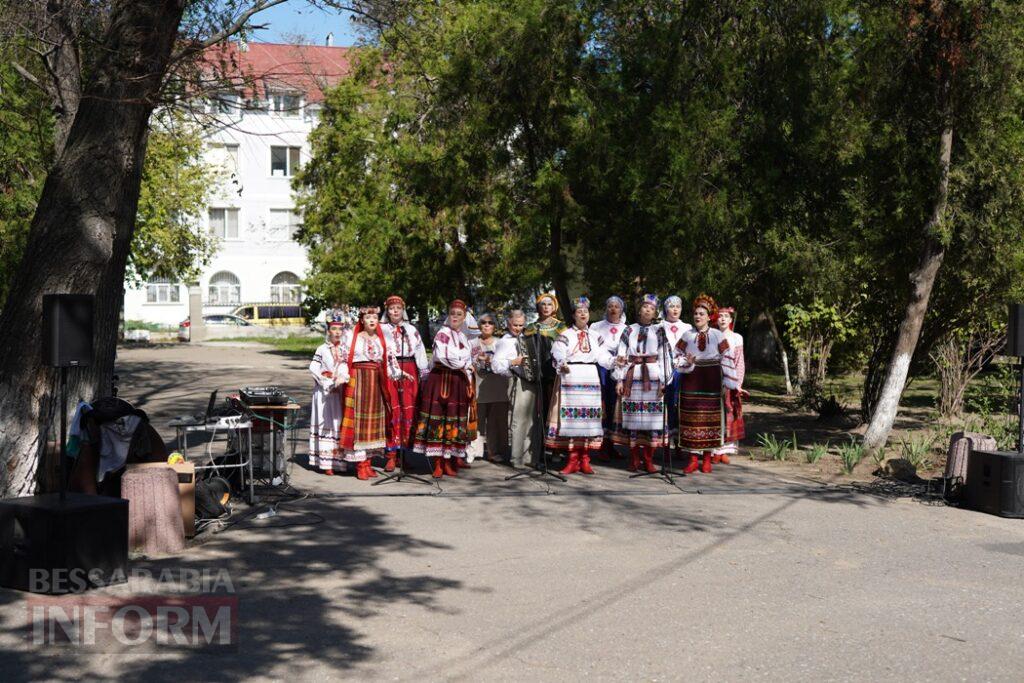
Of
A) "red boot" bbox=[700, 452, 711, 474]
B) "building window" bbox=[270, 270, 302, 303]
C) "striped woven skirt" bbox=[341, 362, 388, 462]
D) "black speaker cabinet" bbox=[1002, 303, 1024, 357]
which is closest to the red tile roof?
"striped woven skirt" bbox=[341, 362, 388, 462]

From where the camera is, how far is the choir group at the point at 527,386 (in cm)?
1248

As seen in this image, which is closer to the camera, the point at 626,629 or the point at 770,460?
the point at 626,629

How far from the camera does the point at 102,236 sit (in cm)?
962

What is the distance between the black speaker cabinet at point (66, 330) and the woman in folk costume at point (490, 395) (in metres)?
5.56

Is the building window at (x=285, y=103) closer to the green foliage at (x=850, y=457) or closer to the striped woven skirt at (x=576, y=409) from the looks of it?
the striped woven skirt at (x=576, y=409)

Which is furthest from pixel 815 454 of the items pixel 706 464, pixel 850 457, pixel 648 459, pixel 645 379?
pixel 645 379

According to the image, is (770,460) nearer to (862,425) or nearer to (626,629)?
(862,425)

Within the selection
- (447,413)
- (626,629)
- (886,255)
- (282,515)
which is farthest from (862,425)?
(626,629)

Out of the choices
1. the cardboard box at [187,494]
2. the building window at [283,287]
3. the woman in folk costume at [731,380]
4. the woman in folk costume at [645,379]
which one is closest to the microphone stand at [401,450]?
the woman in folk costume at [645,379]

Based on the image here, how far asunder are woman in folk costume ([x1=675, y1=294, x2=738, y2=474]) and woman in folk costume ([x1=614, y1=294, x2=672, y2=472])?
0.33 metres

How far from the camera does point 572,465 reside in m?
13.0

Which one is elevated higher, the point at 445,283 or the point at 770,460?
the point at 445,283

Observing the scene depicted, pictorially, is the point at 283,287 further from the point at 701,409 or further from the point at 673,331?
the point at 701,409

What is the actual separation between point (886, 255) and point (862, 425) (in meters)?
3.68
